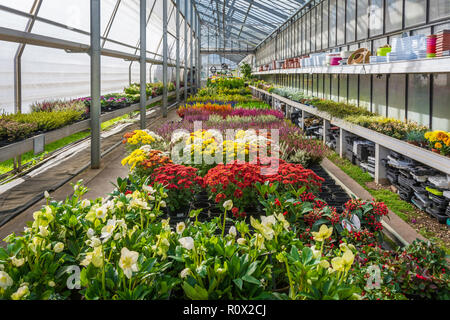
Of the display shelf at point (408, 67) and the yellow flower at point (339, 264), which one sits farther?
the display shelf at point (408, 67)

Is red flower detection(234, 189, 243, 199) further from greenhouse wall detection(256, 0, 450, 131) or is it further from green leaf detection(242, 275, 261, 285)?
greenhouse wall detection(256, 0, 450, 131)

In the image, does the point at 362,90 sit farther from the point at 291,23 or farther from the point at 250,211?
the point at 291,23

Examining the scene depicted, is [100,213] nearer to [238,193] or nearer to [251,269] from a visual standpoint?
[251,269]

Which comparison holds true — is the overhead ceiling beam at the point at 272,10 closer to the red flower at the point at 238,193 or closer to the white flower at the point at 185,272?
the red flower at the point at 238,193

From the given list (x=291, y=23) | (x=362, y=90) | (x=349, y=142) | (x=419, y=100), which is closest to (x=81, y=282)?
(x=419, y=100)

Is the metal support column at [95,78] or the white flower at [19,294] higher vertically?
the metal support column at [95,78]

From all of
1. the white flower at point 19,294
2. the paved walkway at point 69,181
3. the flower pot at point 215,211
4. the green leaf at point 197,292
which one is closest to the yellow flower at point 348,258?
the green leaf at point 197,292

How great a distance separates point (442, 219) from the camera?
14.1 ft

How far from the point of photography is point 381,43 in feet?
23.4

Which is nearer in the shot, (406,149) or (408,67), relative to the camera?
(408,67)

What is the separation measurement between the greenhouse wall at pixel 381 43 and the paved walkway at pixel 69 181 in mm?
4342

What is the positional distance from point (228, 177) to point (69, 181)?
310 centimetres

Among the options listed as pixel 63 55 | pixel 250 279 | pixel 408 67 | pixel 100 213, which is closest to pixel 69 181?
pixel 63 55

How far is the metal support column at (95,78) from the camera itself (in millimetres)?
5531
